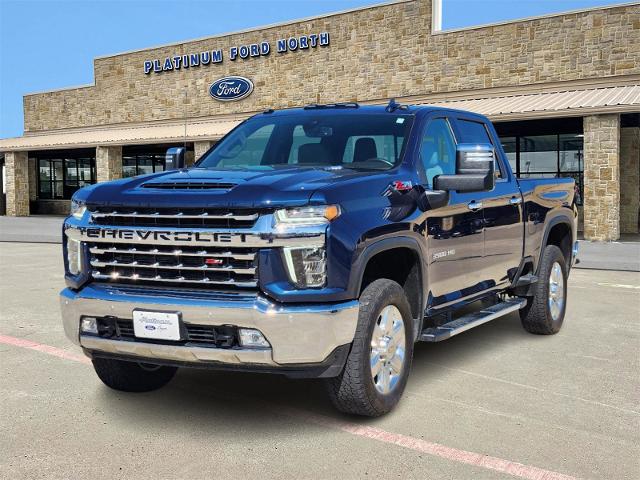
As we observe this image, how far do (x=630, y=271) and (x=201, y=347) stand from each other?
1106 centimetres

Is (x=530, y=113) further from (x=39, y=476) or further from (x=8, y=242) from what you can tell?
(x=39, y=476)

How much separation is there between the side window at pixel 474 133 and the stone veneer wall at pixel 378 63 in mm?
15333

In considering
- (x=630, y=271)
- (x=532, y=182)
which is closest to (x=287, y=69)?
(x=630, y=271)

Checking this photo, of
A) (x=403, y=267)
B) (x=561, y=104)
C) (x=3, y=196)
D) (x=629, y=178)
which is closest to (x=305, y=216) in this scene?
(x=403, y=267)

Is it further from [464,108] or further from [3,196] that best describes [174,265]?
[3,196]

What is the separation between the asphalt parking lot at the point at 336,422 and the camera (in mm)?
3803

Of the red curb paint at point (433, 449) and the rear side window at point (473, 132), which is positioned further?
the rear side window at point (473, 132)

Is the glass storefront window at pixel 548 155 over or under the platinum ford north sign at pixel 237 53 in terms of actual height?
under

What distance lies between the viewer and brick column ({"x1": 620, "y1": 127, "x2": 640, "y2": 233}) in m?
22.7

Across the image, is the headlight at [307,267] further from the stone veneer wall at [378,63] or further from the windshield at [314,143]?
the stone veneer wall at [378,63]

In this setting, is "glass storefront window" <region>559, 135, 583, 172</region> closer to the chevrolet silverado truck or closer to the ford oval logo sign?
the ford oval logo sign

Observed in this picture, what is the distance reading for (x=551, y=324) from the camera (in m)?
7.16

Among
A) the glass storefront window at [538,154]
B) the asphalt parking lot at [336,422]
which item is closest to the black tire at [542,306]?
the asphalt parking lot at [336,422]

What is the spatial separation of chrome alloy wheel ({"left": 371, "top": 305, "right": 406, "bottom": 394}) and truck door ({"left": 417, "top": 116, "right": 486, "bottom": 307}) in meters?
0.54
